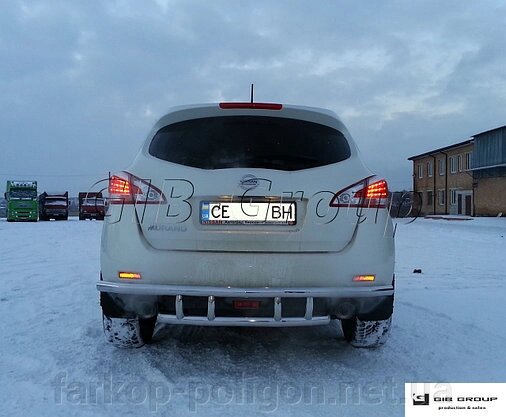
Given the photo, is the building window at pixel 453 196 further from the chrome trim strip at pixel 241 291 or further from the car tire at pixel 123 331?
the car tire at pixel 123 331

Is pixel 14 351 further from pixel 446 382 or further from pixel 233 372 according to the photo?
pixel 446 382

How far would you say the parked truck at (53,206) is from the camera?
38000mm

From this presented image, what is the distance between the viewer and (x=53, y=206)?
38.1m

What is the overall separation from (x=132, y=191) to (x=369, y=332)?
1.97 metres

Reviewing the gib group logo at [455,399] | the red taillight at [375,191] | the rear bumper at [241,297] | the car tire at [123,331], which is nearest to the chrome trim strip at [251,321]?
the rear bumper at [241,297]

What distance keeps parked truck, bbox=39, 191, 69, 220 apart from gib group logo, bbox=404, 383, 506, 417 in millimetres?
39034

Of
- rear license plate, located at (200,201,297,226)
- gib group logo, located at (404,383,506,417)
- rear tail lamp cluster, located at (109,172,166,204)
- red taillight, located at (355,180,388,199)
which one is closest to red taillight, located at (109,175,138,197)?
rear tail lamp cluster, located at (109,172,166,204)

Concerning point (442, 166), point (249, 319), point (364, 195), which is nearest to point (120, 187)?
point (249, 319)

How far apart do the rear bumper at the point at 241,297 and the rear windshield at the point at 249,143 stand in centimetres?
80

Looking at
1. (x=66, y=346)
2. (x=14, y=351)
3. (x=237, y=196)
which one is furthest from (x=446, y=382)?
(x=14, y=351)

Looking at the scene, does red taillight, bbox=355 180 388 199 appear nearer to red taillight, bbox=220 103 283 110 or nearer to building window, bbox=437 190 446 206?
red taillight, bbox=220 103 283 110

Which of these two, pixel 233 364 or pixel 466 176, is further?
pixel 466 176

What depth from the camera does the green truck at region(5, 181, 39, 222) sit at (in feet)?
114

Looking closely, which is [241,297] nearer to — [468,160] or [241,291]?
[241,291]
